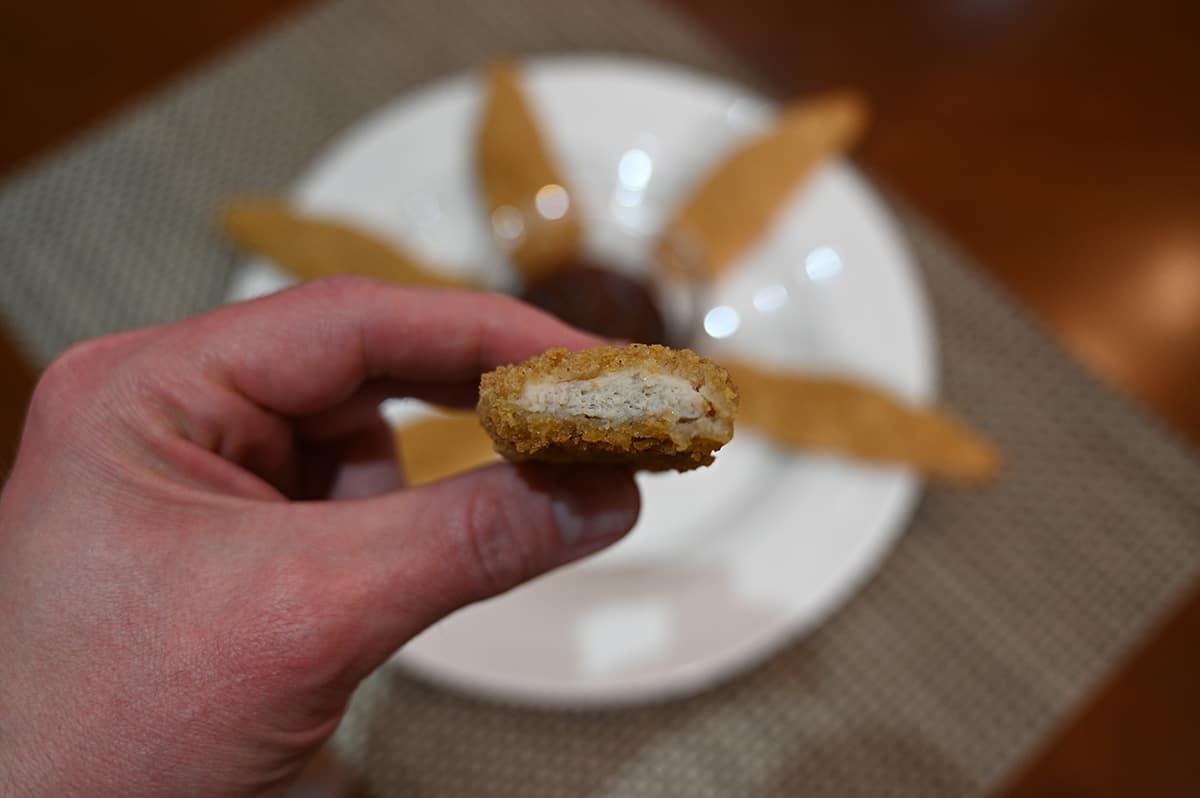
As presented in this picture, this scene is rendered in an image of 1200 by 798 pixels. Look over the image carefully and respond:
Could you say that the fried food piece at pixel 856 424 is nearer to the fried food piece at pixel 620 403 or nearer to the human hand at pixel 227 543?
the human hand at pixel 227 543

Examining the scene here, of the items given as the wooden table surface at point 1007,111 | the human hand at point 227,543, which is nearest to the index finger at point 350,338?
the human hand at point 227,543

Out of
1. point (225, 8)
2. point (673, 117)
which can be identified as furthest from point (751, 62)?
point (225, 8)

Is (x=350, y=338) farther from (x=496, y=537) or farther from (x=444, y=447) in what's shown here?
(x=444, y=447)

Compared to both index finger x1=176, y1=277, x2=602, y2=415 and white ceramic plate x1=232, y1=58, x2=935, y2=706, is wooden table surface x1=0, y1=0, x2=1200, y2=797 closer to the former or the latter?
white ceramic plate x1=232, y1=58, x2=935, y2=706

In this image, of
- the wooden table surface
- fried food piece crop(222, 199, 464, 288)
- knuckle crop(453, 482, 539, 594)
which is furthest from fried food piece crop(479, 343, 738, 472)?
the wooden table surface

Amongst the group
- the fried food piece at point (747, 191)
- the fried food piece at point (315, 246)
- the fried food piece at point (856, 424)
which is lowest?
the fried food piece at point (856, 424)
